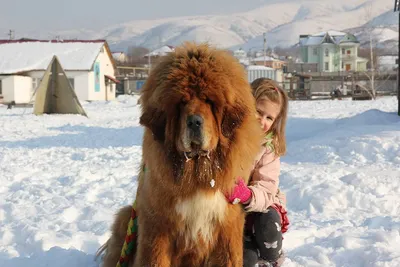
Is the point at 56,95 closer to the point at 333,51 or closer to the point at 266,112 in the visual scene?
the point at 266,112

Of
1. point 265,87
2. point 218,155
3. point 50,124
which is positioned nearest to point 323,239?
point 265,87

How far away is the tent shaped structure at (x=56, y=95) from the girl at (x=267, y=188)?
62.0ft

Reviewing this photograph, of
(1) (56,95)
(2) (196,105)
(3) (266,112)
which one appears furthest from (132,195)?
(1) (56,95)

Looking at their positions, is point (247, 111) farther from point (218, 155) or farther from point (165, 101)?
point (165, 101)

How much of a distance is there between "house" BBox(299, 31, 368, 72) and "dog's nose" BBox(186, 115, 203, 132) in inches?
3523

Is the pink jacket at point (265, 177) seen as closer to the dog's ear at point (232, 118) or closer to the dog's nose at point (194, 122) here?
the dog's ear at point (232, 118)

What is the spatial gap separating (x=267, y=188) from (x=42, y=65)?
3670cm

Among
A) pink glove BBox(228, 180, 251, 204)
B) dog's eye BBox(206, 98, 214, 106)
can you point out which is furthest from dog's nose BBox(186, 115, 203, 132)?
pink glove BBox(228, 180, 251, 204)

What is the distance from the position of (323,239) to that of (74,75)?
3610 centimetres

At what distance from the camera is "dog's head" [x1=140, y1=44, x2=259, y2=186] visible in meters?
2.36

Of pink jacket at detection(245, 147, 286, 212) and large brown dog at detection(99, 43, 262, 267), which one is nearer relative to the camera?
large brown dog at detection(99, 43, 262, 267)

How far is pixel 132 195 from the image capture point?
266 inches

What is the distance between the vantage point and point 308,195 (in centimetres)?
642

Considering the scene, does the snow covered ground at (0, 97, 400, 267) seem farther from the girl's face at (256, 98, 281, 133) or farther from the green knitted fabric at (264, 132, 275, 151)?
the girl's face at (256, 98, 281, 133)
